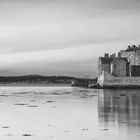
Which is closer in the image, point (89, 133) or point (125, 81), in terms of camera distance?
point (89, 133)

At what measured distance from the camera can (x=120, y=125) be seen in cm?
1452

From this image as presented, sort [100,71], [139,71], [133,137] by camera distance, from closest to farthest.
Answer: [133,137]
[139,71]
[100,71]

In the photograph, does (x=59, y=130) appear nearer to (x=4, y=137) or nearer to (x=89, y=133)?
(x=89, y=133)

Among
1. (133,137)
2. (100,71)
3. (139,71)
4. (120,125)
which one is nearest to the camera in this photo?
(133,137)

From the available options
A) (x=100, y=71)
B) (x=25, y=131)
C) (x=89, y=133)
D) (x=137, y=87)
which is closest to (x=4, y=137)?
(x=25, y=131)

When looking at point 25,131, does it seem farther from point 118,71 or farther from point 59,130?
point 118,71

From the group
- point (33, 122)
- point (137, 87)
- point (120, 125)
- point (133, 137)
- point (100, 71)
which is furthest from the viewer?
point (100, 71)

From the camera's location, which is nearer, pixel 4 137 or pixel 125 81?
pixel 4 137

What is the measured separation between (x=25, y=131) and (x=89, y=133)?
2.27 metres

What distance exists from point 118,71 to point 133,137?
7268 cm

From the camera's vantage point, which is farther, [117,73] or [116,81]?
[117,73]

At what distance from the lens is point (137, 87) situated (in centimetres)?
7675

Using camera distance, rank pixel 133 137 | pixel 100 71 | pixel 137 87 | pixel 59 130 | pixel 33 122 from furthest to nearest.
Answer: pixel 100 71 < pixel 137 87 < pixel 33 122 < pixel 59 130 < pixel 133 137

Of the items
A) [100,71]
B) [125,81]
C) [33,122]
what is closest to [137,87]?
[125,81]
